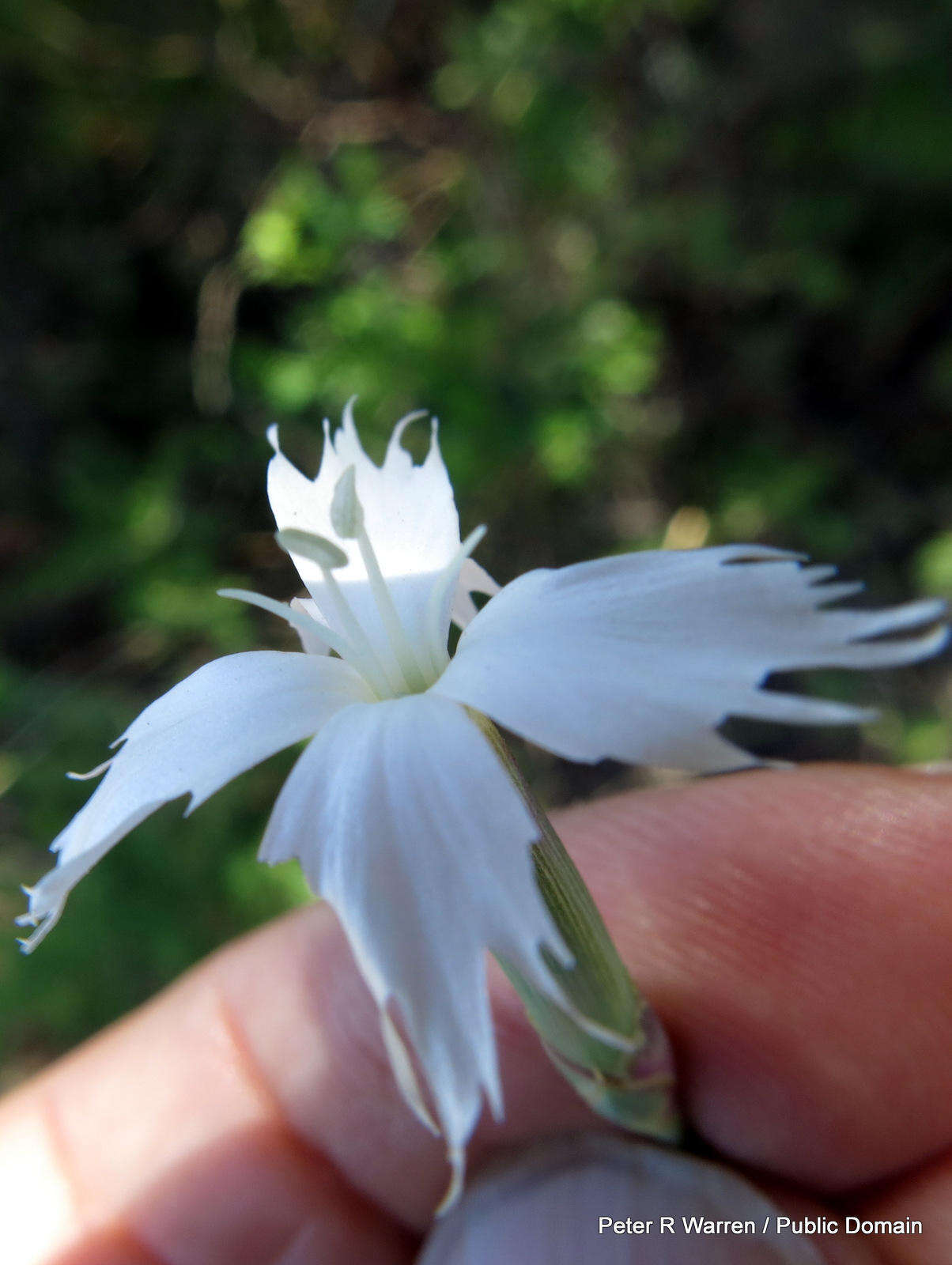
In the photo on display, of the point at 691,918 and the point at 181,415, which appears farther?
the point at 181,415

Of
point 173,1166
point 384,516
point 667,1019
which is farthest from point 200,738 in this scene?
point 173,1166

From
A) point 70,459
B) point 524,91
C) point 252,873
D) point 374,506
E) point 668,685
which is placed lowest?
point 252,873

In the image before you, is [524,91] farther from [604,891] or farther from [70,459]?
[604,891]

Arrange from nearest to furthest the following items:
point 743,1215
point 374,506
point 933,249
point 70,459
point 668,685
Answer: point 668,685, point 374,506, point 743,1215, point 70,459, point 933,249

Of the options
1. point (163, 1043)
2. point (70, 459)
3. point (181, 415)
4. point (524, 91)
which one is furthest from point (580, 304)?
point (163, 1043)

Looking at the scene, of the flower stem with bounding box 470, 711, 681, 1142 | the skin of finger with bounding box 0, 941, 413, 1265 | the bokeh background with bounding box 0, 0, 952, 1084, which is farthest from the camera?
the bokeh background with bounding box 0, 0, 952, 1084

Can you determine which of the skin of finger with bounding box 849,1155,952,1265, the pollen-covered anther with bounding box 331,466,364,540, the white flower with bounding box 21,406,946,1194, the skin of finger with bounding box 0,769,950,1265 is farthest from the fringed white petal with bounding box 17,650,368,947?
the skin of finger with bounding box 849,1155,952,1265

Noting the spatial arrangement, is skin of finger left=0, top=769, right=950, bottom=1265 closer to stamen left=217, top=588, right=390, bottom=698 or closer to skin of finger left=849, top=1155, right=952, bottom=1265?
skin of finger left=849, top=1155, right=952, bottom=1265

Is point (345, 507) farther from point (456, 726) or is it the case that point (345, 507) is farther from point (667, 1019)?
point (667, 1019)
